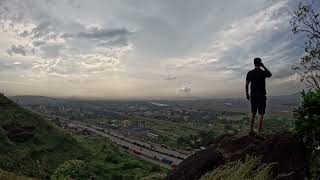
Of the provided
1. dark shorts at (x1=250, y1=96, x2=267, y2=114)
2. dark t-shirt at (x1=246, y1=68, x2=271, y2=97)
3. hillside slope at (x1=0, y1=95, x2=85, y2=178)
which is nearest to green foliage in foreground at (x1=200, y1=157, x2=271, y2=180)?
dark shorts at (x1=250, y1=96, x2=267, y2=114)

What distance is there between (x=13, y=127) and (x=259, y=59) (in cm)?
7650

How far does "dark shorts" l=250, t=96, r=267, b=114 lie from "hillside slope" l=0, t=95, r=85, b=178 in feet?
160

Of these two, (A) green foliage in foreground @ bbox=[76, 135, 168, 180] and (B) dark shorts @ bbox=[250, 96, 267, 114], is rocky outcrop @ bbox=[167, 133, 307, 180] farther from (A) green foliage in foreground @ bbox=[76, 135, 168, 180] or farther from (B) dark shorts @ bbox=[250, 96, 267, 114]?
(A) green foliage in foreground @ bbox=[76, 135, 168, 180]

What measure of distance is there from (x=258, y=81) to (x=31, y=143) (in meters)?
71.9

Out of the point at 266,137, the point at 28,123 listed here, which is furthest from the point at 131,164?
the point at 266,137

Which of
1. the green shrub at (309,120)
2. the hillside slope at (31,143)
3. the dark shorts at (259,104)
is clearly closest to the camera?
the green shrub at (309,120)

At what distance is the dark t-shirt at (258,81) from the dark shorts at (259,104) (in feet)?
0.44

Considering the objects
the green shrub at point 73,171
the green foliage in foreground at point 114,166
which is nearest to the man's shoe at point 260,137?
the green shrub at point 73,171

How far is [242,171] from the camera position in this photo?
1147 cm

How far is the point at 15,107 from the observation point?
9069cm

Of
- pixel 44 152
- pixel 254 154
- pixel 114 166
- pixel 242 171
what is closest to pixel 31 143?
pixel 44 152

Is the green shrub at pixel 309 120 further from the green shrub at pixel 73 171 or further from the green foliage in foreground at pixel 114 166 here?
the green foliage in foreground at pixel 114 166

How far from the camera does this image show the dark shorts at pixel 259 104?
523 inches

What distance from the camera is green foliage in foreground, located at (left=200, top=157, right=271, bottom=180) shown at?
1116 centimetres
